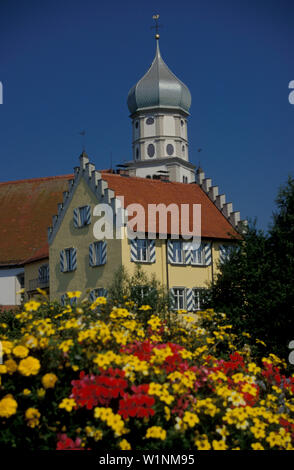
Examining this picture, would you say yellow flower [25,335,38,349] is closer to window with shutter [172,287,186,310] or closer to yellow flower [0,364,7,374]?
yellow flower [0,364,7,374]

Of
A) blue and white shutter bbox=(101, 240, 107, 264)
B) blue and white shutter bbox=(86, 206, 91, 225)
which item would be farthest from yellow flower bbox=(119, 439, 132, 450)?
blue and white shutter bbox=(86, 206, 91, 225)

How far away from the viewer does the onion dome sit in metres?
78.6

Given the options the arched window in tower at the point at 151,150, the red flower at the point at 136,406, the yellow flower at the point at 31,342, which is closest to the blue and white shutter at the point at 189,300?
the arched window in tower at the point at 151,150

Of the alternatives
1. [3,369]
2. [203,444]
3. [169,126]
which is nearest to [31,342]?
[3,369]

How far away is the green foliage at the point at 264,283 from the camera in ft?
82.3

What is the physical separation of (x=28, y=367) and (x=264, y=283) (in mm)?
21162

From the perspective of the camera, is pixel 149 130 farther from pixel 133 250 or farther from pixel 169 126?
pixel 133 250

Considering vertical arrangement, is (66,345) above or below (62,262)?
below

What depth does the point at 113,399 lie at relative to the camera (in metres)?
7.62

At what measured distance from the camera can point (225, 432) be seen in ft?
24.5

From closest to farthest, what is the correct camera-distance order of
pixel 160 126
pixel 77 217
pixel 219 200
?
pixel 77 217, pixel 219 200, pixel 160 126

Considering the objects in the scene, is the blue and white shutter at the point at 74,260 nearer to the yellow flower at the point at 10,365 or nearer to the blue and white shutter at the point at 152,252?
the blue and white shutter at the point at 152,252

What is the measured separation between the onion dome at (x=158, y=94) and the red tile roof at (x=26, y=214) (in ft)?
56.3
